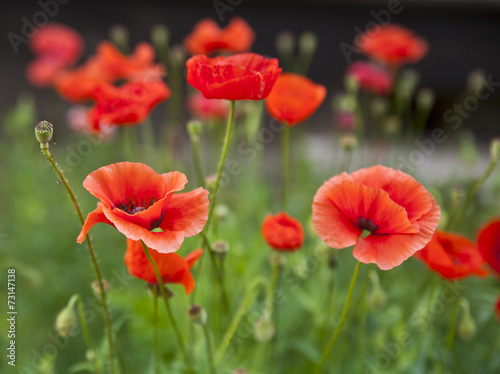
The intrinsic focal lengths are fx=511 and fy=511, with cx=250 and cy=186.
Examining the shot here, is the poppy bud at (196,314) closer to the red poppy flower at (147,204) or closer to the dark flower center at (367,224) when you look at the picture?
the red poppy flower at (147,204)

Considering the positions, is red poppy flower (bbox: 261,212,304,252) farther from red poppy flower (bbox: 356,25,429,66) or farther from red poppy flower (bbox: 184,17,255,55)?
red poppy flower (bbox: 356,25,429,66)

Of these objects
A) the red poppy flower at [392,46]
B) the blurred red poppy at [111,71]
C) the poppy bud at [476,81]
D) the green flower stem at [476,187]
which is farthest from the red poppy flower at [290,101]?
the red poppy flower at [392,46]

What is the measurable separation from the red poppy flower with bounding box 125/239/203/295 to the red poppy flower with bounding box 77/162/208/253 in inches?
2.3

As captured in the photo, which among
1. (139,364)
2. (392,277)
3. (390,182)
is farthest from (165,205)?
(392,277)

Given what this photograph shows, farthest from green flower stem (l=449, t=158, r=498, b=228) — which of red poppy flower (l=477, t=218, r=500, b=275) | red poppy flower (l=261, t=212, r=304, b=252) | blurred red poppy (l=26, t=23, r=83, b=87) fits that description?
blurred red poppy (l=26, t=23, r=83, b=87)

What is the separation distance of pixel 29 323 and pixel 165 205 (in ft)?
4.49

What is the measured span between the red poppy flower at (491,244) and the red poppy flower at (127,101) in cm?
75

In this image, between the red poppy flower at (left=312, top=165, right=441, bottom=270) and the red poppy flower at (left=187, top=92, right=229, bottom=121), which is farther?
Answer: the red poppy flower at (left=187, top=92, right=229, bottom=121)

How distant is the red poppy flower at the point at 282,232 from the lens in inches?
36.4

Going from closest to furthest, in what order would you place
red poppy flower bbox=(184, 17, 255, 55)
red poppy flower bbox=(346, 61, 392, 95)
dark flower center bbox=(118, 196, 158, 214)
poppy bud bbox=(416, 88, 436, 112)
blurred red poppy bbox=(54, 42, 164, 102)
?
dark flower center bbox=(118, 196, 158, 214) < blurred red poppy bbox=(54, 42, 164, 102) < red poppy flower bbox=(184, 17, 255, 55) < poppy bud bbox=(416, 88, 436, 112) < red poppy flower bbox=(346, 61, 392, 95)

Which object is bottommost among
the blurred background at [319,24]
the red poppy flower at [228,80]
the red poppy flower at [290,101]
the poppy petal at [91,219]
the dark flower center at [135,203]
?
the blurred background at [319,24]

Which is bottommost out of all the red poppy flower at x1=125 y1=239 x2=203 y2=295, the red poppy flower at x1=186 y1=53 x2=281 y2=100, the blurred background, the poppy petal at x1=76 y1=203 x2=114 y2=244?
the blurred background

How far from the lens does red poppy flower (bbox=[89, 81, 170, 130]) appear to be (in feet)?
3.79

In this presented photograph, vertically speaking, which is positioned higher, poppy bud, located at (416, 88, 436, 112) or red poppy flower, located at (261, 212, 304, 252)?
red poppy flower, located at (261, 212, 304, 252)
